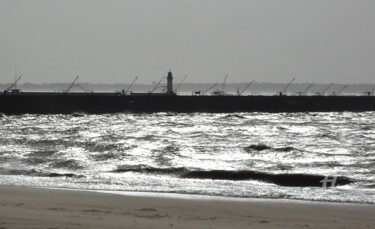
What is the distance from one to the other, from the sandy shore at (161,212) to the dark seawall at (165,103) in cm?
5979

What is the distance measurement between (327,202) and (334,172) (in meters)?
7.13

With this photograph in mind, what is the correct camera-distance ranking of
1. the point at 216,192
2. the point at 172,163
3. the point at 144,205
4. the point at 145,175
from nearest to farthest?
the point at 144,205 < the point at 216,192 < the point at 145,175 < the point at 172,163

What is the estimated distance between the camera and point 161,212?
12.7 metres

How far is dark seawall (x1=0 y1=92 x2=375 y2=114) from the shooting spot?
74750 mm

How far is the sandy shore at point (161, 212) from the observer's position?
10961 mm

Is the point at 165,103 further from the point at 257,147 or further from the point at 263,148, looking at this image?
the point at 263,148

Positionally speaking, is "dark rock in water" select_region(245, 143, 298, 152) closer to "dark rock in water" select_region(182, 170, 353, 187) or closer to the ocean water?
the ocean water

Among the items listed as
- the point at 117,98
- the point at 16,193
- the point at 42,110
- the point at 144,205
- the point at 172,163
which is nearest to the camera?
the point at 144,205

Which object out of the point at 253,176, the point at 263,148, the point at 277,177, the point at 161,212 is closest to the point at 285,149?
the point at 263,148

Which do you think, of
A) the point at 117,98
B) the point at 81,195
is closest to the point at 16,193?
the point at 81,195

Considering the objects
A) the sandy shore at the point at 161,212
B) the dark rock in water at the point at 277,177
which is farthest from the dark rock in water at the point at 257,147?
the sandy shore at the point at 161,212

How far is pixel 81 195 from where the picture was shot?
15508 millimetres

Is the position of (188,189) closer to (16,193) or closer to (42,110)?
(16,193)

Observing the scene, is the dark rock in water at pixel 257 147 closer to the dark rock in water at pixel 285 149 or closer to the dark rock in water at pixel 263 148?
the dark rock in water at pixel 263 148
